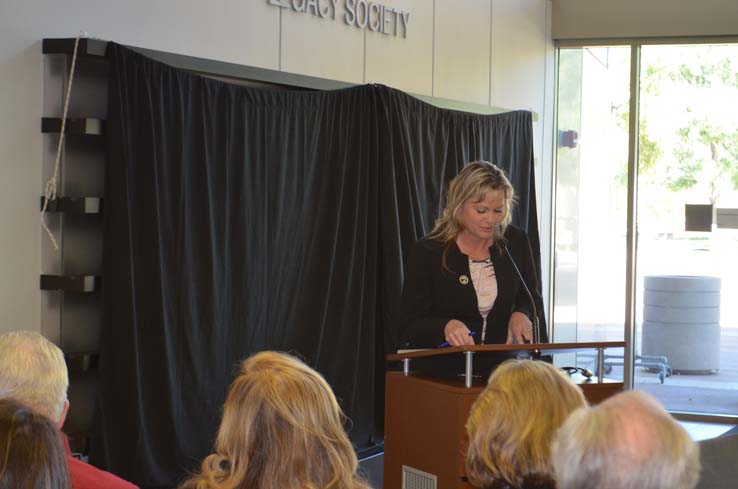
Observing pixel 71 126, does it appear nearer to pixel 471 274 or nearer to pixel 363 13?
pixel 471 274

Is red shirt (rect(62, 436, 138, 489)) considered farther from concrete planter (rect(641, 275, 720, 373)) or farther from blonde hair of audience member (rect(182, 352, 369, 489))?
concrete planter (rect(641, 275, 720, 373))

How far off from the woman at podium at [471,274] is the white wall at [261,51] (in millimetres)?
1720

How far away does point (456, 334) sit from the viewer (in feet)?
11.7

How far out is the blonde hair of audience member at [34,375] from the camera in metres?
2.43

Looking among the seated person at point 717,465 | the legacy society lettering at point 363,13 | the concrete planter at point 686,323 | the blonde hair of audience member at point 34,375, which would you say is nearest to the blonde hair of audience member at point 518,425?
the seated person at point 717,465

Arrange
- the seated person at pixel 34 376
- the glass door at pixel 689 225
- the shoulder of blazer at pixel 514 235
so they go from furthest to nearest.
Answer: the glass door at pixel 689 225
the shoulder of blazer at pixel 514 235
the seated person at pixel 34 376

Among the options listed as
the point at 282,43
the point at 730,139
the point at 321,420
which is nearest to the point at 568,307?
the point at 730,139

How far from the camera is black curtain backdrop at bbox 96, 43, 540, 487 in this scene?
4562 millimetres

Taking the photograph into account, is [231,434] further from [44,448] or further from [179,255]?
[179,255]

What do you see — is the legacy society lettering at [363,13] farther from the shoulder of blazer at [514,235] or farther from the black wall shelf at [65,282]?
the shoulder of blazer at [514,235]

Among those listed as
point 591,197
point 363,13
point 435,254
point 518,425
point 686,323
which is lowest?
point 686,323

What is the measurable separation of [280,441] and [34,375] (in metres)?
0.82

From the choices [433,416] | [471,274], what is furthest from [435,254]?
[433,416]

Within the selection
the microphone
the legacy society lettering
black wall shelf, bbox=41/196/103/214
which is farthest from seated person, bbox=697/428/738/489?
the legacy society lettering
